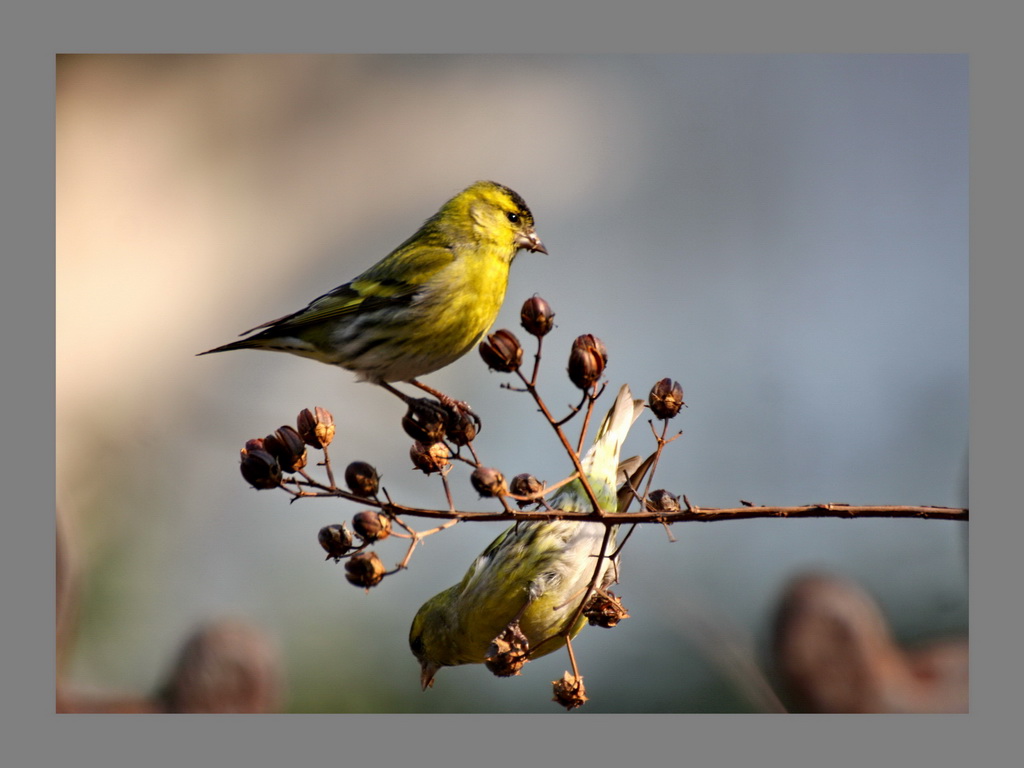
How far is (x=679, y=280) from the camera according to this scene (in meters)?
3.59

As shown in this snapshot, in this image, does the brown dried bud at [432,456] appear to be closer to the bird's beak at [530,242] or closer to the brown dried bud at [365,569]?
the brown dried bud at [365,569]

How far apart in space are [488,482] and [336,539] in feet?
0.77

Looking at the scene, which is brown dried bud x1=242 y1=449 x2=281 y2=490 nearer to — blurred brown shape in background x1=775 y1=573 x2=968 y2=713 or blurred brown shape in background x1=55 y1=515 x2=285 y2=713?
blurred brown shape in background x1=55 y1=515 x2=285 y2=713

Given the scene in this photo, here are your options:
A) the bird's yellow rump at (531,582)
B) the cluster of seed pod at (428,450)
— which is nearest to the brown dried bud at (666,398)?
the cluster of seed pod at (428,450)

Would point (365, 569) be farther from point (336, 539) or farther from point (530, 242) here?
point (530, 242)

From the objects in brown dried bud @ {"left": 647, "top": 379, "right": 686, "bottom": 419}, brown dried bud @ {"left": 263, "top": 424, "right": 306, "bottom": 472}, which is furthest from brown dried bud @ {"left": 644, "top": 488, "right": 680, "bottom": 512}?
brown dried bud @ {"left": 263, "top": 424, "right": 306, "bottom": 472}

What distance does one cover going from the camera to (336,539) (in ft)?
4.37

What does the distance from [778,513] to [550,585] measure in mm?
678

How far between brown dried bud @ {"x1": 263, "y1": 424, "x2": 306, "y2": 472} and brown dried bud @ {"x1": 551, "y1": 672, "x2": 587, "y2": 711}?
1.68 feet

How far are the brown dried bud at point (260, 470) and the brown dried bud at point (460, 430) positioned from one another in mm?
265

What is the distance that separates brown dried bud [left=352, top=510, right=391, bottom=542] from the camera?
1.32 meters

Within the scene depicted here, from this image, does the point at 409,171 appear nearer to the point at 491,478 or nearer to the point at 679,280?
the point at 679,280

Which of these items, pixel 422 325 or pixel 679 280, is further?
pixel 679 280

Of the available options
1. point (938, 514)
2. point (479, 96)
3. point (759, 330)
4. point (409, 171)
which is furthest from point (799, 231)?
point (938, 514)
